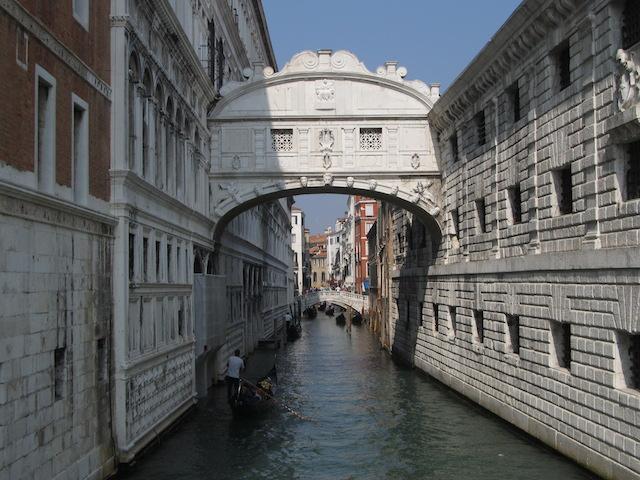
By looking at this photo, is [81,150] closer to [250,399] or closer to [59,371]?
[59,371]

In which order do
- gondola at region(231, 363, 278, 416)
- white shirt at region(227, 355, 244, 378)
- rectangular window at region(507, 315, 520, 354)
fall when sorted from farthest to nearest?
white shirt at region(227, 355, 244, 378), gondola at region(231, 363, 278, 416), rectangular window at region(507, 315, 520, 354)

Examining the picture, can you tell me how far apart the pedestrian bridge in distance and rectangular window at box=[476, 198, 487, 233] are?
3907cm

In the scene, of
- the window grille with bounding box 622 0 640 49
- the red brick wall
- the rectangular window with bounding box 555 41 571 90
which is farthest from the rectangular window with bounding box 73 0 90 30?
the rectangular window with bounding box 555 41 571 90

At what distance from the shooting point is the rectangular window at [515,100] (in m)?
15.6

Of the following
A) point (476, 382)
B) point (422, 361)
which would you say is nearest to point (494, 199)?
point (476, 382)

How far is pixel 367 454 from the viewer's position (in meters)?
14.1

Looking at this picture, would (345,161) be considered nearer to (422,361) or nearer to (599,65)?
(422,361)

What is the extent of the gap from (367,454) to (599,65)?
7.69 metres

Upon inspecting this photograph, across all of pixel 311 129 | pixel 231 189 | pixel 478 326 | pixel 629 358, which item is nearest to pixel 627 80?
pixel 629 358

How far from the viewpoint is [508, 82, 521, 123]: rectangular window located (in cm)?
1564

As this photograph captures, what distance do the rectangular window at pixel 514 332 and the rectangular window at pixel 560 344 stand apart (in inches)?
73.8

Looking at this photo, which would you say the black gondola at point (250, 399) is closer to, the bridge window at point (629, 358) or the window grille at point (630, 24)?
the bridge window at point (629, 358)

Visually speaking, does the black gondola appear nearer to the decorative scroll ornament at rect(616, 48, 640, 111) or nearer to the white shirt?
the white shirt

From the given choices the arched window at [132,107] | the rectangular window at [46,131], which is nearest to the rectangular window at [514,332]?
the arched window at [132,107]
